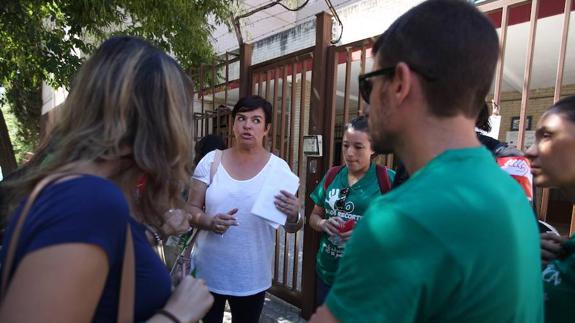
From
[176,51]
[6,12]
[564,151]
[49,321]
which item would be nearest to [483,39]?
[564,151]

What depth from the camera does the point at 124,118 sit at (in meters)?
0.97

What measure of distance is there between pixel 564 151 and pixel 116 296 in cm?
152

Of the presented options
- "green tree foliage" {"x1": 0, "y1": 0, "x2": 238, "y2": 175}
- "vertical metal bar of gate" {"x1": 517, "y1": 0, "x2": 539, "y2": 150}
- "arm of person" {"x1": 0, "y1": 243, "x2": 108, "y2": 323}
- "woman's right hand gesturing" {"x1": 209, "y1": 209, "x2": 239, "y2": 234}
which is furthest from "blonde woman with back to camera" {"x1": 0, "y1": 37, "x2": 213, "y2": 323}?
"green tree foliage" {"x1": 0, "y1": 0, "x2": 238, "y2": 175}

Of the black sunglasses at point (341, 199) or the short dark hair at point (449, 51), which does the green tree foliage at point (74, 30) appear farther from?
the short dark hair at point (449, 51)

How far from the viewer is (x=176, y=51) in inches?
251

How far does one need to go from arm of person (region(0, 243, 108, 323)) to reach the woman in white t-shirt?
1479 millimetres

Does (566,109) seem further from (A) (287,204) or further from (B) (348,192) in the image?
(A) (287,204)

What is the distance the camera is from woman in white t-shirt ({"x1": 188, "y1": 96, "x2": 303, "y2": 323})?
2.34m

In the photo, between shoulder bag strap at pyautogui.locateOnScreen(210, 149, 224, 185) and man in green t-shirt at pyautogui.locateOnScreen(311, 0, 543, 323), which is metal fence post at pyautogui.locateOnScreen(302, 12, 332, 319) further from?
man in green t-shirt at pyautogui.locateOnScreen(311, 0, 543, 323)

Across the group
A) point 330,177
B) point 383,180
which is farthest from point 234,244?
point 383,180

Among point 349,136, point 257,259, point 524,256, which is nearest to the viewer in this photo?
point 524,256

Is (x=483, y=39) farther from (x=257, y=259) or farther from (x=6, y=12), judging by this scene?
(x=6, y=12)

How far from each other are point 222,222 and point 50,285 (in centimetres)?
150

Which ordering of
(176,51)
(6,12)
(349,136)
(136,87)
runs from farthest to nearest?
(176,51), (6,12), (349,136), (136,87)
